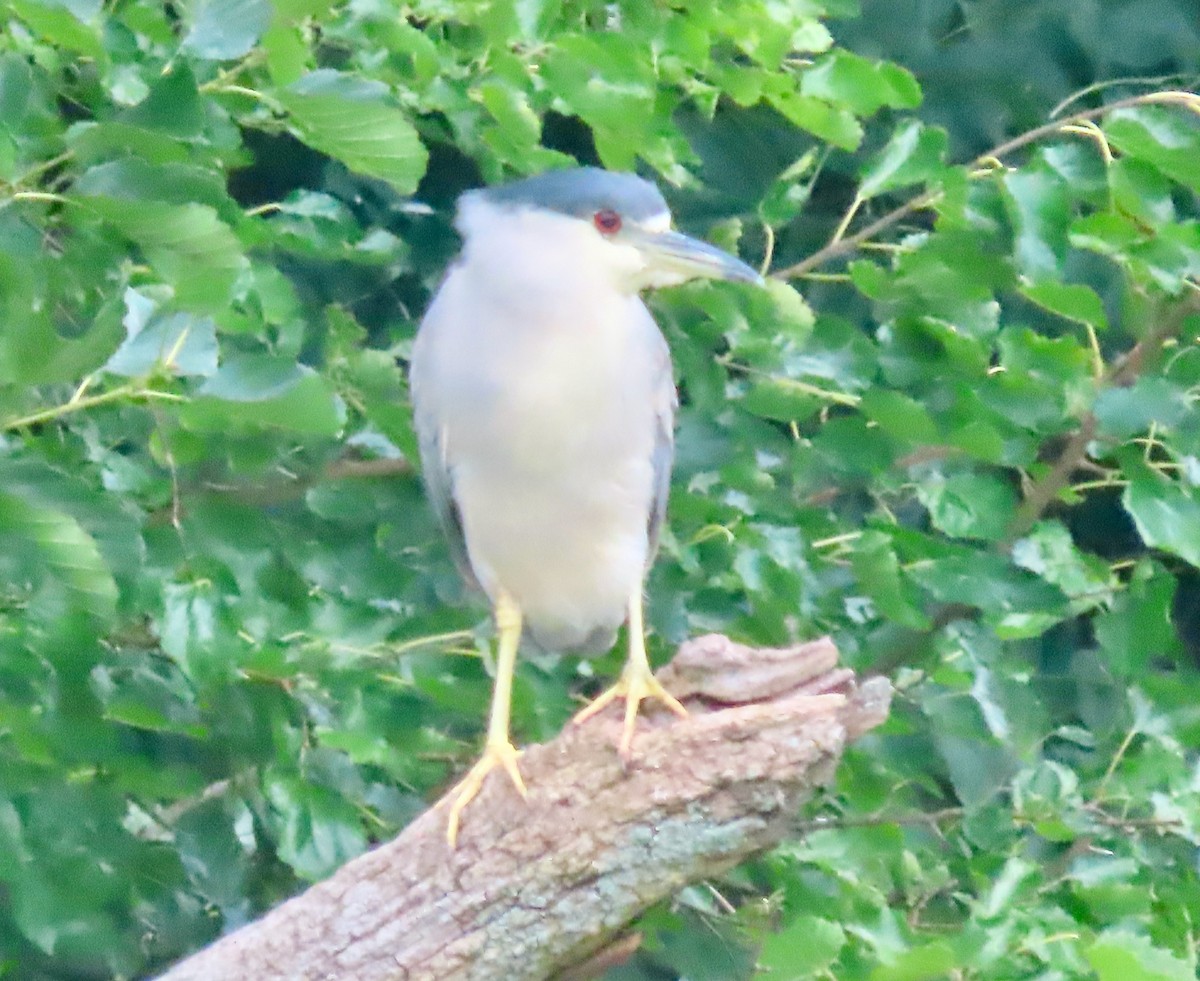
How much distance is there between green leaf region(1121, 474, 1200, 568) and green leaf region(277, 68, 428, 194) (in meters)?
0.99

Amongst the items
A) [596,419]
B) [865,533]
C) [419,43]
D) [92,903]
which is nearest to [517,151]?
[419,43]

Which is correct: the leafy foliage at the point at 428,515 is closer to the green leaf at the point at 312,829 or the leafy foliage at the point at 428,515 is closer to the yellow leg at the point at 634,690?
the green leaf at the point at 312,829

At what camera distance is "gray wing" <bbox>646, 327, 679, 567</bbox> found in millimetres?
1966

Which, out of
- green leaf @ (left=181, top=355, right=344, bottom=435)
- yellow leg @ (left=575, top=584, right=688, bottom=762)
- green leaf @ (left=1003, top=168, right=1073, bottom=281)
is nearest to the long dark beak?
green leaf @ (left=1003, top=168, right=1073, bottom=281)

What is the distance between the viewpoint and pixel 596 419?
189 cm

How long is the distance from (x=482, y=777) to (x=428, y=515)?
17.2 inches

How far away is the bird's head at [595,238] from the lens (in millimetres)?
1844

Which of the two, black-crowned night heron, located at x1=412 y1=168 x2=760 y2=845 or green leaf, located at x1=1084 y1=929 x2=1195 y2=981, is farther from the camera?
black-crowned night heron, located at x1=412 y1=168 x2=760 y2=845

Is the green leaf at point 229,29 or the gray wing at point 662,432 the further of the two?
the gray wing at point 662,432

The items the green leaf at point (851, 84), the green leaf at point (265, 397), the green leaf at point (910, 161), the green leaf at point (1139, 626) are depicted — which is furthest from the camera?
the green leaf at point (1139, 626)

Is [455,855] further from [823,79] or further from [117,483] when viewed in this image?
[823,79]

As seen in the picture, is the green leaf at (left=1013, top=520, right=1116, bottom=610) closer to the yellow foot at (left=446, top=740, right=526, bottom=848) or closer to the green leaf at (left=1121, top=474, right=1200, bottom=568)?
the green leaf at (left=1121, top=474, right=1200, bottom=568)

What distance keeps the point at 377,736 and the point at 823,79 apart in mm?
904

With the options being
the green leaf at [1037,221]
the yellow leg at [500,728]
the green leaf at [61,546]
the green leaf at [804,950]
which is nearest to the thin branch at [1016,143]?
the green leaf at [1037,221]
